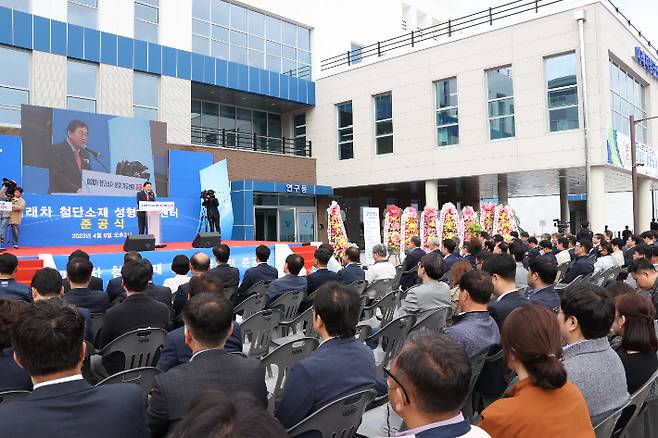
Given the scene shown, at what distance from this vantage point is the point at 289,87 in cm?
2227

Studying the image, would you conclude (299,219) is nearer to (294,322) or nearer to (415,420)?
(294,322)

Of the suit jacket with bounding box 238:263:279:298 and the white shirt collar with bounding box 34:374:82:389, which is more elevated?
the white shirt collar with bounding box 34:374:82:389

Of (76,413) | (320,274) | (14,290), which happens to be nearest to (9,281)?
(14,290)

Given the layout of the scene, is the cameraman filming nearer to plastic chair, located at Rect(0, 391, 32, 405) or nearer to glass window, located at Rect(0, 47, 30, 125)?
glass window, located at Rect(0, 47, 30, 125)

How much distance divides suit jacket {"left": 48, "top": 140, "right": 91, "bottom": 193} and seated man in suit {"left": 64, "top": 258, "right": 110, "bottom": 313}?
11203mm

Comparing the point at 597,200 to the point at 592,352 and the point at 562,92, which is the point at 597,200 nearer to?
the point at 562,92

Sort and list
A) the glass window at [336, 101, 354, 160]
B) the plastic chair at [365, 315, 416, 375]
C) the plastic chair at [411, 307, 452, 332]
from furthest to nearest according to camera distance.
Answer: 1. the glass window at [336, 101, 354, 160]
2. the plastic chair at [411, 307, 452, 332]
3. the plastic chair at [365, 315, 416, 375]

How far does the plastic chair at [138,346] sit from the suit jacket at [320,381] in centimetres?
152

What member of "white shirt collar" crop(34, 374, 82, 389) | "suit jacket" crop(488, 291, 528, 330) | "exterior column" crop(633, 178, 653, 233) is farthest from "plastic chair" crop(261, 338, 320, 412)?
"exterior column" crop(633, 178, 653, 233)

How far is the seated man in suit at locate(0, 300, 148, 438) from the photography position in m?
1.62

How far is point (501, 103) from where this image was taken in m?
17.8

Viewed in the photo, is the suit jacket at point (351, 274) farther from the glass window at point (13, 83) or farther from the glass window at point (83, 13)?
the glass window at point (83, 13)

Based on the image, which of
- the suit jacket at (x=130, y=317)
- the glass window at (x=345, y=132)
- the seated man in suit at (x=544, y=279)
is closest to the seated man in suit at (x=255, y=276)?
the suit jacket at (x=130, y=317)

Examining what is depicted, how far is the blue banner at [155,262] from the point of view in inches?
357
